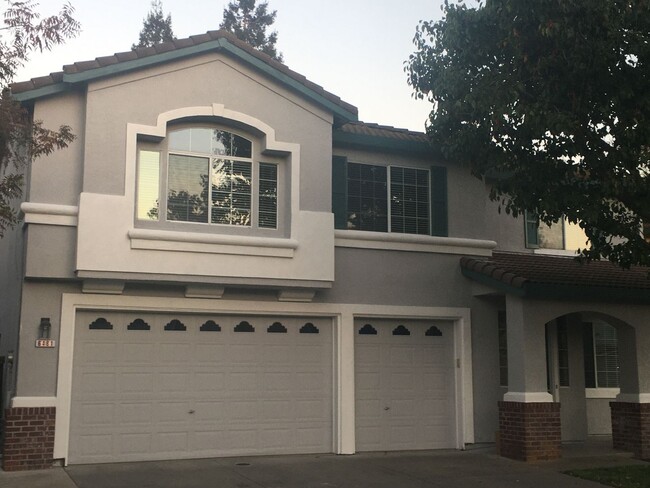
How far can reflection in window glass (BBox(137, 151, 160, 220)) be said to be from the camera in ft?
42.5

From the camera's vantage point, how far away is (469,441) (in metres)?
14.9

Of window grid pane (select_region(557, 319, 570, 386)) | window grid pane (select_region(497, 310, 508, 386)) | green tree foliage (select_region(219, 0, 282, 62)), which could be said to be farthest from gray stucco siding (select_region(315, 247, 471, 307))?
green tree foliage (select_region(219, 0, 282, 62))

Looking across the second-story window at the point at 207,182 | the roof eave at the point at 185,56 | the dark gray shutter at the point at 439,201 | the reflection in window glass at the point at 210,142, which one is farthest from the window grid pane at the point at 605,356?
the reflection in window glass at the point at 210,142

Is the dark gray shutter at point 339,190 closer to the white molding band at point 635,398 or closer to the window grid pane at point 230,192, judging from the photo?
the window grid pane at point 230,192

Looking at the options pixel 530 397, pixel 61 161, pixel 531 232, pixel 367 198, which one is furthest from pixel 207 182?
pixel 531 232

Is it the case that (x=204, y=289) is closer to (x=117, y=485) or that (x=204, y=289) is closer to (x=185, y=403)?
(x=185, y=403)

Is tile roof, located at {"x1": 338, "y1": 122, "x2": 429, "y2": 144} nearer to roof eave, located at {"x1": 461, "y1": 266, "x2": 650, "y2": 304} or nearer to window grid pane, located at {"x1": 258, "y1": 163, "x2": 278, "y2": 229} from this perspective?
window grid pane, located at {"x1": 258, "y1": 163, "x2": 278, "y2": 229}

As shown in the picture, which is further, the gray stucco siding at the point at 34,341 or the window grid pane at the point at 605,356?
the window grid pane at the point at 605,356

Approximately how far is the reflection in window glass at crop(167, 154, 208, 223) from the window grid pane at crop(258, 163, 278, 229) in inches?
38.7

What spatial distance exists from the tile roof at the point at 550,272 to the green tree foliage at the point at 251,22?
22.8 metres

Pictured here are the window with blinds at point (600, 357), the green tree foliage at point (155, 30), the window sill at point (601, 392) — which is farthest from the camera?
the green tree foliage at point (155, 30)

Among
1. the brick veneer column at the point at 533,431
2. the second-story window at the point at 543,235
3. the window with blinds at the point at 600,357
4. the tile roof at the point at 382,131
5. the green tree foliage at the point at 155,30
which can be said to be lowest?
the brick veneer column at the point at 533,431

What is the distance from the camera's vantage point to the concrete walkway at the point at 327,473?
11.2 meters

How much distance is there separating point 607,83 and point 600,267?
5859mm
